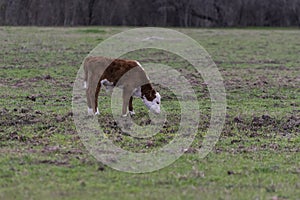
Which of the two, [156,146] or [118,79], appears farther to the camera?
[118,79]

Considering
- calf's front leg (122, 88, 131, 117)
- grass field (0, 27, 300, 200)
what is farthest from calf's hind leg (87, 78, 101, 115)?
calf's front leg (122, 88, 131, 117)

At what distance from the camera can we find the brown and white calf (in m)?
13.2

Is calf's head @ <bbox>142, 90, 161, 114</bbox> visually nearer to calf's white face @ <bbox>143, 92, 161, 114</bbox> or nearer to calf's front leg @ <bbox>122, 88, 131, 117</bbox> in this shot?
calf's white face @ <bbox>143, 92, 161, 114</bbox>

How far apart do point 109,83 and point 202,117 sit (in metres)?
2.53

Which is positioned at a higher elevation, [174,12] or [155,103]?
[155,103]

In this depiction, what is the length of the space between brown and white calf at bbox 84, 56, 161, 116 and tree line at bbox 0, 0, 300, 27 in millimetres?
55163

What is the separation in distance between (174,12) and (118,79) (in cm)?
6346

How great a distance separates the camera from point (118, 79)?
43.4 feet

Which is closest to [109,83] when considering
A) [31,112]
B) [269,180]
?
[31,112]

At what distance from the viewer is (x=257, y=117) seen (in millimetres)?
13609

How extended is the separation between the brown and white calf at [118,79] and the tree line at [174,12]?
2172 inches

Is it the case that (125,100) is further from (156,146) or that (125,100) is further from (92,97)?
(156,146)

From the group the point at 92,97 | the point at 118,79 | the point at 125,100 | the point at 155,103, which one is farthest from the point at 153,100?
the point at 92,97

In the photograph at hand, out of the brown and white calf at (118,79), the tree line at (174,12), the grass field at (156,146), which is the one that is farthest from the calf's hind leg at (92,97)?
the tree line at (174,12)
